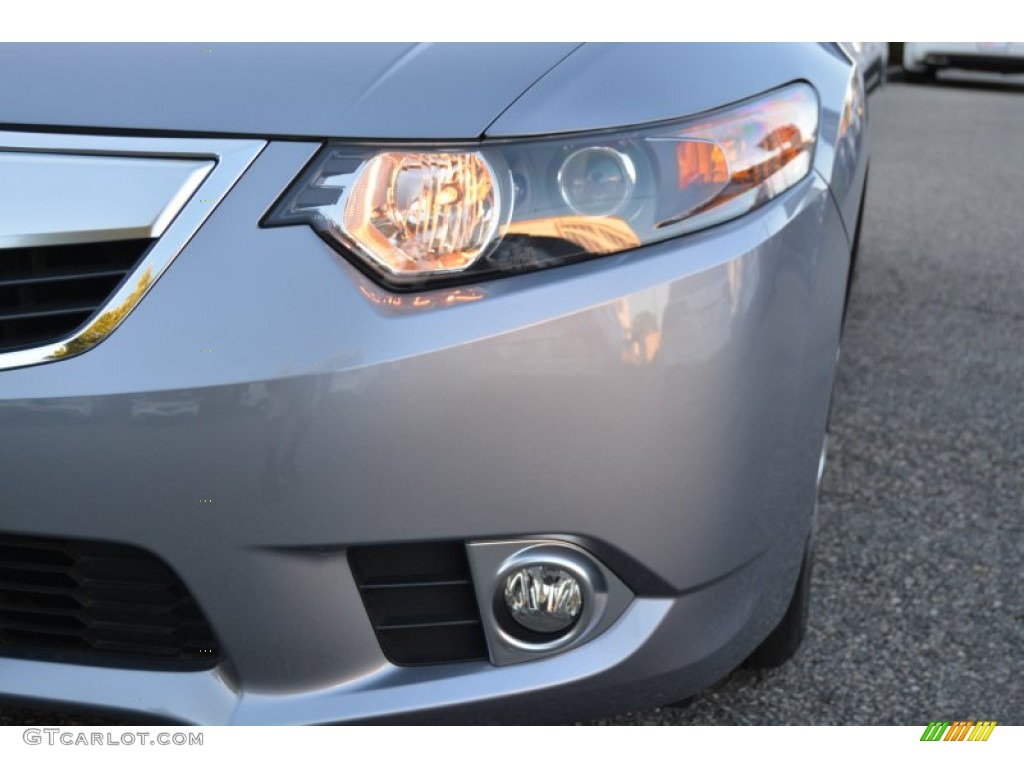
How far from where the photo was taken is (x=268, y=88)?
1532 millimetres

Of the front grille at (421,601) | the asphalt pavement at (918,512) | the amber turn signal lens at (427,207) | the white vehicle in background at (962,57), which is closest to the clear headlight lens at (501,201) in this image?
the amber turn signal lens at (427,207)

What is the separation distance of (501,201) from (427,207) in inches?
3.5

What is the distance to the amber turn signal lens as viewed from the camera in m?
1.50

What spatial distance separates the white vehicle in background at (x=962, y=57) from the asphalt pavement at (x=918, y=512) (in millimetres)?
6423

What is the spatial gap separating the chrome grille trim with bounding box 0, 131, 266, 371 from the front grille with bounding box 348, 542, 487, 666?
392mm

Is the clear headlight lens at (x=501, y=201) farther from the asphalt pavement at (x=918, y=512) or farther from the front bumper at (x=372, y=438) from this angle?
the asphalt pavement at (x=918, y=512)

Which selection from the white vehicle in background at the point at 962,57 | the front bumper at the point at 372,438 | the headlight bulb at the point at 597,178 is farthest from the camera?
the white vehicle in background at the point at 962,57

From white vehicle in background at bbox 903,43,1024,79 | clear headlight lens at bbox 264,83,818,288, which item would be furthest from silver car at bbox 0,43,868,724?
white vehicle in background at bbox 903,43,1024,79

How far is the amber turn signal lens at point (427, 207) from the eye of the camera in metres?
1.50

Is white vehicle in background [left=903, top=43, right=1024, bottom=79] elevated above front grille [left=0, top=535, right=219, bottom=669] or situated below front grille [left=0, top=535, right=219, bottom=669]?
below
